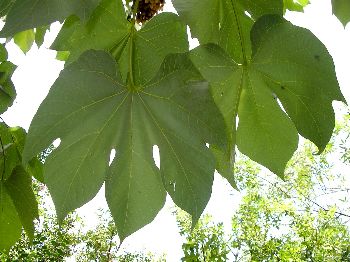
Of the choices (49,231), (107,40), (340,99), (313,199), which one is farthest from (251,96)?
(49,231)

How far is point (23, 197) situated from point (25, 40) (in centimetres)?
47

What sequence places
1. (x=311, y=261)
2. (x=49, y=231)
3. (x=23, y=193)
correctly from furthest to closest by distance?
1. (x=49, y=231)
2. (x=311, y=261)
3. (x=23, y=193)

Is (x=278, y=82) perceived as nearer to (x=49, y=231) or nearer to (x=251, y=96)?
(x=251, y=96)

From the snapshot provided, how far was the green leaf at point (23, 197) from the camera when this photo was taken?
36.6 inches

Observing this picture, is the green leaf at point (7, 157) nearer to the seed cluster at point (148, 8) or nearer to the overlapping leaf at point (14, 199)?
the overlapping leaf at point (14, 199)

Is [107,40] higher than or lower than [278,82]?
higher

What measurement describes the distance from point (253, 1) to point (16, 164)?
1.86ft

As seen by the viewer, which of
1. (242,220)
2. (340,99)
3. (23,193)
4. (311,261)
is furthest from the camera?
(242,220)

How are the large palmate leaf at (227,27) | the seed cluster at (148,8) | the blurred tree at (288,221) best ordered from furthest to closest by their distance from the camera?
1. the blurred tree at (288,221)
2. the seed cluster at (148,8)
3. the large palmate leaf at (227,27)

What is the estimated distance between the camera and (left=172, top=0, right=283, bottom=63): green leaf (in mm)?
748

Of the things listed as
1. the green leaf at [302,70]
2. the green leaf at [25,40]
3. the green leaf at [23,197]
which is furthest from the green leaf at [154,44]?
the green leaf at [25,40]

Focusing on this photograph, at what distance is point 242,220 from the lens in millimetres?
6465

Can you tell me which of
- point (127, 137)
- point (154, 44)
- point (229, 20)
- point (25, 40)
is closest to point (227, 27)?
point (229, 20)

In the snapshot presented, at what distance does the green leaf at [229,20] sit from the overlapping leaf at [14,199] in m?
0.43
